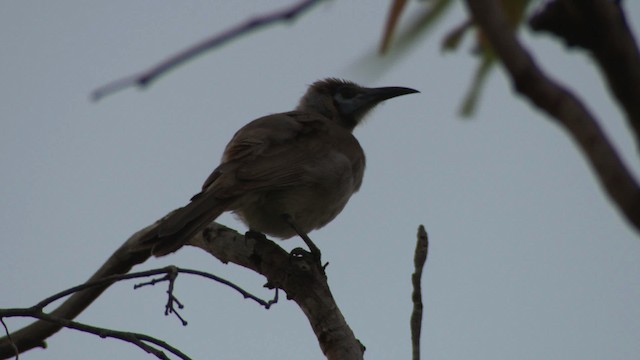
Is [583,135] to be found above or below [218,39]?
below

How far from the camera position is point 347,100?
302 inches

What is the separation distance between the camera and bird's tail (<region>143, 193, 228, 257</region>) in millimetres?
4688

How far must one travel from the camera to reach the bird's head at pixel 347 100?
7.57 metres

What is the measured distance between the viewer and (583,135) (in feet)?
3.07

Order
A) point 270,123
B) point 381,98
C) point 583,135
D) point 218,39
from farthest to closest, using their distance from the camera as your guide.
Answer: point 381,98 → point 270,123 → point 218,39 → point 583,135

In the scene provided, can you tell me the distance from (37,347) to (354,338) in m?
2.24

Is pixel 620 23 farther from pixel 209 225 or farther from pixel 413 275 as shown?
pixel 209 225

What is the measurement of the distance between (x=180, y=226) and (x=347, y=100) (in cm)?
332

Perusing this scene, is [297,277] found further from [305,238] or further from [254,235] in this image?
[305,238]

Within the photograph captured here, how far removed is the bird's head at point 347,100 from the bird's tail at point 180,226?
282 centimetres

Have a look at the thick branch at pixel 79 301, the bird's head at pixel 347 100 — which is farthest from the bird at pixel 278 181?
the bird's head at pixel 347 100

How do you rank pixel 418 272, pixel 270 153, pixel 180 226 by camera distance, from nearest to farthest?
1. pixel 418 272
2. pixel 180 226
3. pixel 270 153

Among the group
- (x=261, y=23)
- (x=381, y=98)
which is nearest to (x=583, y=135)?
(x=261, y=23)

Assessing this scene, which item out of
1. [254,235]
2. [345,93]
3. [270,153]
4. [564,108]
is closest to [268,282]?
[254,235]
